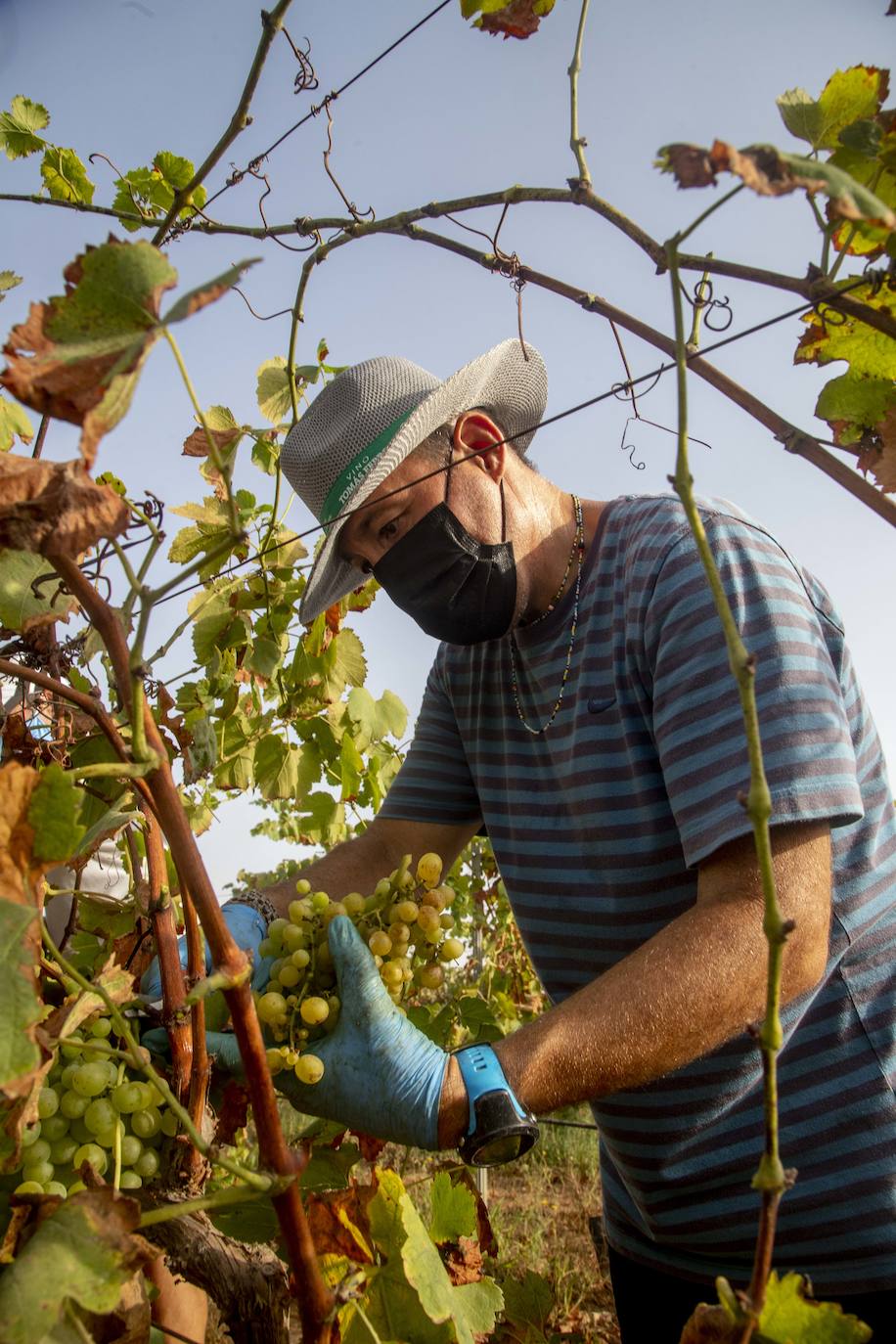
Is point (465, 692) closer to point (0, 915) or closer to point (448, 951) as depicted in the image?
point (448, 951)

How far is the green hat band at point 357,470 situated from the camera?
2365mm

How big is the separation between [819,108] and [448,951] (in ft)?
4.30

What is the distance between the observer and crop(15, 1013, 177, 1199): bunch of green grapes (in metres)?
1.33

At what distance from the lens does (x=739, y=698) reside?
1.70m

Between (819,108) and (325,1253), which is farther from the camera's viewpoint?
(325,1253)

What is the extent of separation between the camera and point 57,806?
34.5 inches

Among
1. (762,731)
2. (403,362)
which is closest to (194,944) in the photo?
(762,731)

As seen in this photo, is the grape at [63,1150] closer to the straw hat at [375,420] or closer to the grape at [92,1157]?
the grape at [92,1157]

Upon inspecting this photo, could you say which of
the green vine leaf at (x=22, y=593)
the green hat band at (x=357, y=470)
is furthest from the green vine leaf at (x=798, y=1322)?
the green hat band at (x=357, y=470)

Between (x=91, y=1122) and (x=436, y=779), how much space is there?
143cm

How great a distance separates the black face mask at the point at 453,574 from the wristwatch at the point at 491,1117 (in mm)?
1116

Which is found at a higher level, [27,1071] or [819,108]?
[819,108]

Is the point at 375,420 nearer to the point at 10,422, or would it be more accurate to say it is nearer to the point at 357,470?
the point at 357,470

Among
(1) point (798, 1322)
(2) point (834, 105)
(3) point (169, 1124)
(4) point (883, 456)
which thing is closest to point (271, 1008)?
(3) point (169, 1124)
